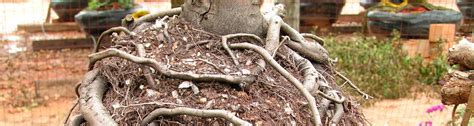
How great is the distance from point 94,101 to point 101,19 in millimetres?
4679

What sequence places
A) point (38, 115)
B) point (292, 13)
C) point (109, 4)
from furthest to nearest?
point (109, 4) → point (38, 115) → point (292, 13)

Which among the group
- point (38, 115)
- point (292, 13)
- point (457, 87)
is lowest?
point (38, 115)

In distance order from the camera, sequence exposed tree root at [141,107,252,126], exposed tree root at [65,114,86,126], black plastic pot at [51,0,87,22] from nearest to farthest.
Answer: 1. exposed tree root at [141,107,252,126]
2. exposed tree root at [65,114,86,126]
3. black plastic pot at [51,0,87,22]

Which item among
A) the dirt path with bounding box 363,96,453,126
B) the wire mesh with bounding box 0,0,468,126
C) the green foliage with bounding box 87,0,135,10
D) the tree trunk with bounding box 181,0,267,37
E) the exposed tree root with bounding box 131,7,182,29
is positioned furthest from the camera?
the green foliage with bounding box 87,0,135,10

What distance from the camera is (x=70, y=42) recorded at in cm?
680

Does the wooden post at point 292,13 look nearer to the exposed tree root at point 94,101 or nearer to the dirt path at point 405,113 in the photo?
the dirt path at point 405,113

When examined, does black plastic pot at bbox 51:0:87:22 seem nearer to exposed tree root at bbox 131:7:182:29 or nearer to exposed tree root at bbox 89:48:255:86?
exposed tree root at bbox 131:7:182:29

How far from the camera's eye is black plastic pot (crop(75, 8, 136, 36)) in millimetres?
5867

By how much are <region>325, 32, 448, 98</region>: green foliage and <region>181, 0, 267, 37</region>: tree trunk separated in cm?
333

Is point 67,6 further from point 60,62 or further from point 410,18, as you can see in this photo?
point 410,18

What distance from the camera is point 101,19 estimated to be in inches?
233

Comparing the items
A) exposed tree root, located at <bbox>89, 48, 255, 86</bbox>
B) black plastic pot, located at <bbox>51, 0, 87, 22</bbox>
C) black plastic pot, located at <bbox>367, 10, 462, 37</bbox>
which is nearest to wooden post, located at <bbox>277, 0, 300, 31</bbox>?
black plastic pot, located at <bbox>367, 10, 462, 37</bbox>

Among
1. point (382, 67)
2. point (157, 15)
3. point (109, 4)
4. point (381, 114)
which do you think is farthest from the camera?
point (109, 4)

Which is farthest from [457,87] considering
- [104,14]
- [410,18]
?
[104,14]
